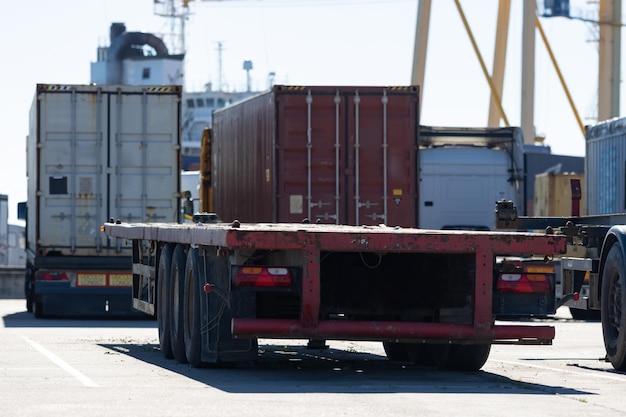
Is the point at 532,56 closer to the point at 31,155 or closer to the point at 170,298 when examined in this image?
the point at 31,155

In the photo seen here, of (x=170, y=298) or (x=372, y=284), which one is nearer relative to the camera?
(x=372, y=284)

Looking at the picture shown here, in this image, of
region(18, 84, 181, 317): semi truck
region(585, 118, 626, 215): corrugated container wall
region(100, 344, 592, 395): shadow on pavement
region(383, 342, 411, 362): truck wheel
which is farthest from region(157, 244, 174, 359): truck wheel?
region(18, 84, 181, 317): semi truck

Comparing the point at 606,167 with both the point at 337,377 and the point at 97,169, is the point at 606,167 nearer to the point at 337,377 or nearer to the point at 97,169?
the point at 337,377

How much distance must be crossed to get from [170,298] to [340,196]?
29.7 feet

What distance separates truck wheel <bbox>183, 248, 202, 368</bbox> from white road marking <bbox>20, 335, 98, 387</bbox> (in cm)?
103

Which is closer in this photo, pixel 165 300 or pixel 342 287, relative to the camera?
pixel 342 287

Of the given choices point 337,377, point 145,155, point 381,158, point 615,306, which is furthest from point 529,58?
point 337,377

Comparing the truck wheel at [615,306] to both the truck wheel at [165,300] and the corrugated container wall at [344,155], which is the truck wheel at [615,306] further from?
the corrugated container wall at [344,155]

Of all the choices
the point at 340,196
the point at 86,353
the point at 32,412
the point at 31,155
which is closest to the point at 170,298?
the point at 86,353

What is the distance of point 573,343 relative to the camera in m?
18.6

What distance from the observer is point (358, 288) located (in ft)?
44.8

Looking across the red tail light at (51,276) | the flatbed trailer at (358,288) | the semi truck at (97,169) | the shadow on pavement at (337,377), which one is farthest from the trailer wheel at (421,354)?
the red tail light at (51,276)

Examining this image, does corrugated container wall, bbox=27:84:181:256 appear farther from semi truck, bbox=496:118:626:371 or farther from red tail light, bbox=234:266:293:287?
red tail light, bbox=234:266:293:287

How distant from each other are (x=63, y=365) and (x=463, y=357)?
3.52 meters
